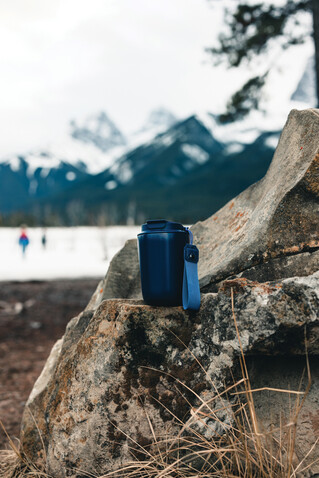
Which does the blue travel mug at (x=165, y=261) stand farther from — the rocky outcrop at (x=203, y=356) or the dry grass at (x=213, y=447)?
the dry grass at (x=213, y=447)

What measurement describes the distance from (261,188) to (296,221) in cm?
81

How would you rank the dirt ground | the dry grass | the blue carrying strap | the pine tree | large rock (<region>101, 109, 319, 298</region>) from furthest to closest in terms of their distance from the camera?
the pine tree < the dirt ground < large rock (<region>101, 109, 319, 298</region>) < the blue carrying strap < the dry grass

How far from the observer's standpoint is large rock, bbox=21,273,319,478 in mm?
2250

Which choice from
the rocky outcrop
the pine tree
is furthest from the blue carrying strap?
the pine tree

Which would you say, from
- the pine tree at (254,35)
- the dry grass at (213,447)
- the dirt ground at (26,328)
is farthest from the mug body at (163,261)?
the pine tree at (254,35)

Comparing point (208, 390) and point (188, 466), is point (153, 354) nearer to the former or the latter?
point (208, 390)

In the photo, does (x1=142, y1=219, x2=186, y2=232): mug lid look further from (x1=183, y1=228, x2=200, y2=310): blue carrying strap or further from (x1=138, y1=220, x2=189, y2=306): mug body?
(x1=183, y1=228, x2=200, y2=310): blue carrying strap

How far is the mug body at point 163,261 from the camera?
2373 millimetres

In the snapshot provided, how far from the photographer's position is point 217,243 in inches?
136

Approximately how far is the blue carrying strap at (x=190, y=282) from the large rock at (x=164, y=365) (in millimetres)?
105

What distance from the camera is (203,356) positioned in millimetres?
2336

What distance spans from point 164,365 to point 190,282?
482 millimetres

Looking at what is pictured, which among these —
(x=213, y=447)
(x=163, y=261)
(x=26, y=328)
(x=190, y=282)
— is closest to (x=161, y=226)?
(x=163, y=261)

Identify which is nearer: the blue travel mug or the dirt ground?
the blue travel mug
